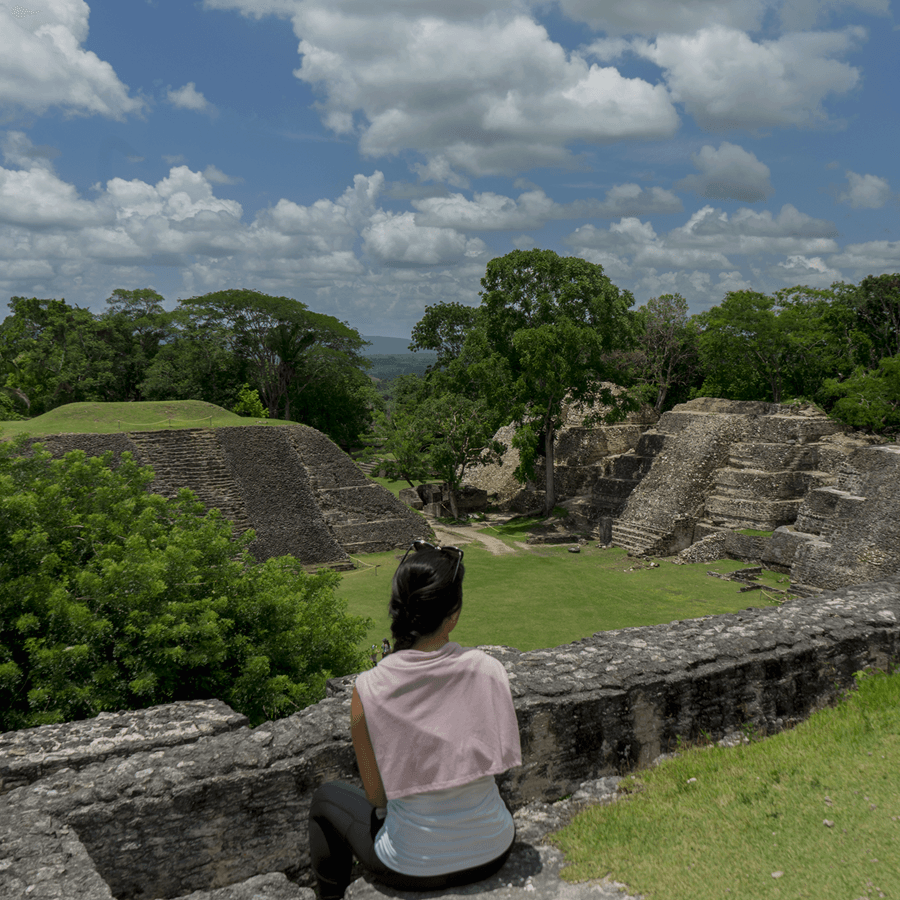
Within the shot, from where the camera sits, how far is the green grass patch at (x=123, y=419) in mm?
24698

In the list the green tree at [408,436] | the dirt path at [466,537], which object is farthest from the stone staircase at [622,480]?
the green tree at [408,436]

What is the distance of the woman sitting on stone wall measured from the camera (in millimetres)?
2611

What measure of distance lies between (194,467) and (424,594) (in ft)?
78.5

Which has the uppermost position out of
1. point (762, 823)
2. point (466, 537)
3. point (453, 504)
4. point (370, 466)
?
point (762, 823)

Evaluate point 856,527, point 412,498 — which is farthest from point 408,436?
point 856,527

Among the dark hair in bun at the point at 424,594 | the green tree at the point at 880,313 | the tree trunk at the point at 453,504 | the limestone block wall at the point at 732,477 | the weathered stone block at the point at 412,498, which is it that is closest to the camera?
the dark hair in bun at the point at 424,594

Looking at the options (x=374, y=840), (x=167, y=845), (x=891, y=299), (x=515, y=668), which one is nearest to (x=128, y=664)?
(x=167, y=845)

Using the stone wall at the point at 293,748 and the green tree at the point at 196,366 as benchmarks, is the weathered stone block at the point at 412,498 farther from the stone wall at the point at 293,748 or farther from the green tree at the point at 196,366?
the stone wall at the point at 293,748

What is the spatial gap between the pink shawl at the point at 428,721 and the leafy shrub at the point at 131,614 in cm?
657

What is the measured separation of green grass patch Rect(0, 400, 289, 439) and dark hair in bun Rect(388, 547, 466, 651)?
Result: 24.9m

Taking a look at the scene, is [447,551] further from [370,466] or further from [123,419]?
[370,466]

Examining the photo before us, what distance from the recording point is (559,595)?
18266 mm

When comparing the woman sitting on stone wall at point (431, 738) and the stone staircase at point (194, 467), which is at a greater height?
the woman sitting on stone wall at point (431, 738)

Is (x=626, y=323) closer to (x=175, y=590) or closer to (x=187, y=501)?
(x=187, y=501)
